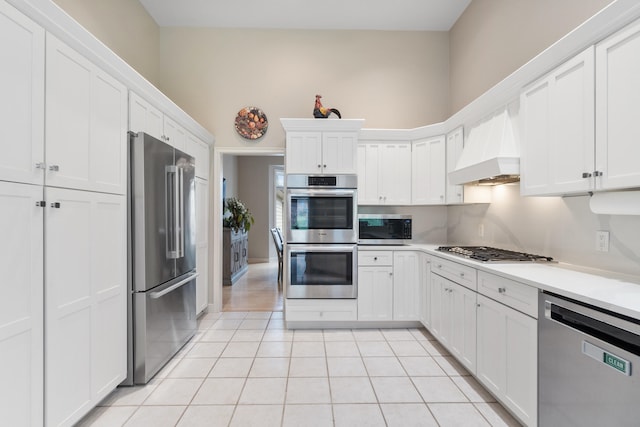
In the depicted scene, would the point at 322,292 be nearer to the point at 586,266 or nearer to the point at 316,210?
the point at 316,210

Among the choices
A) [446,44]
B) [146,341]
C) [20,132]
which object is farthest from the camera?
[446,44]

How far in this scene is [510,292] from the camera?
71.3 inches

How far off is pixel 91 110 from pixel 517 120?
9.05 feet

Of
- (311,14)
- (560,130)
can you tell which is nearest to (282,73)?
(311,14)

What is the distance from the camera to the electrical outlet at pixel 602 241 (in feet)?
5.94

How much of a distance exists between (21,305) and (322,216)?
243 centimetres

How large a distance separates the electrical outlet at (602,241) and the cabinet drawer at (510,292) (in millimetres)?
581

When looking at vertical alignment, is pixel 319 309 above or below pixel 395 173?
below

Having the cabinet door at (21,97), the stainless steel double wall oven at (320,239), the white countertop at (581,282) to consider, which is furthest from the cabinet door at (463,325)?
the cabinet door at (21,97)

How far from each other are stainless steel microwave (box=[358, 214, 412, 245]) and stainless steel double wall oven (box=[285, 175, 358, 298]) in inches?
10.3

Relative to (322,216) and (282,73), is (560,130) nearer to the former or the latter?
(322,216)

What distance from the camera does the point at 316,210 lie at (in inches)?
133

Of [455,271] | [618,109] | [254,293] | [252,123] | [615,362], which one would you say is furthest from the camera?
[254,293]

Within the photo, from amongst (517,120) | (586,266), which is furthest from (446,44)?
(586,266)
